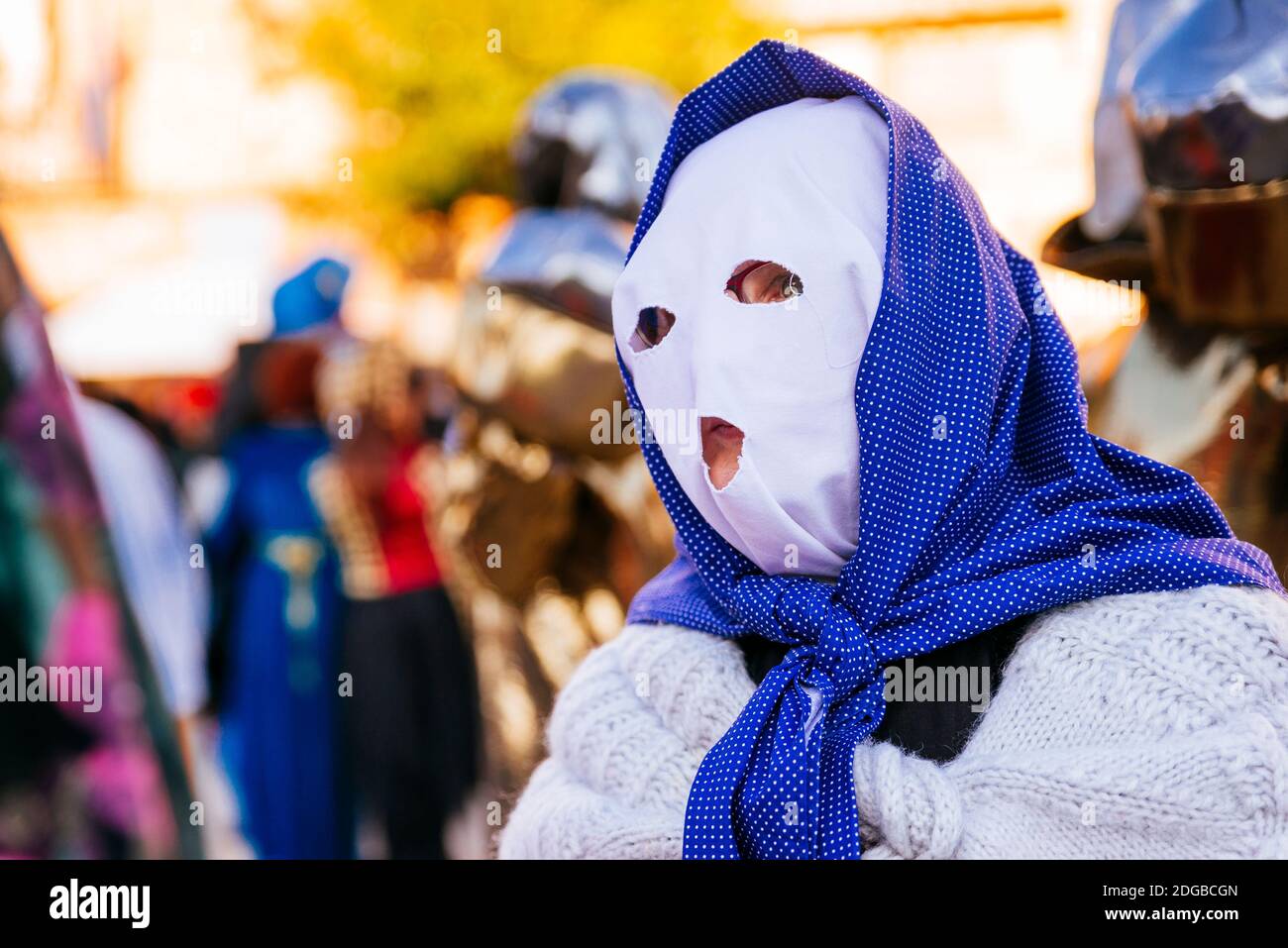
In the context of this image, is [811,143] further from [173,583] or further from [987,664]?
[173,583]

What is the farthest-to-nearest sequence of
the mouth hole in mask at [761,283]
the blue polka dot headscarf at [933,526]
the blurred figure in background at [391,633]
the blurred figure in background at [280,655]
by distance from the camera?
1. the blurred figure in background at [280,655]
2. the blurred figure in background at [391,633]
3. the mouth hole in mask at [761,283]
4. the blue polka dot headscarf at [933,526]

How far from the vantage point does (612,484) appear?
4.20 m

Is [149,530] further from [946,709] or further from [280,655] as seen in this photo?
[946,709]

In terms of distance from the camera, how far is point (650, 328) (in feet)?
6.54

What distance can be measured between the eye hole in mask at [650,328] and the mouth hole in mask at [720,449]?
0.16m

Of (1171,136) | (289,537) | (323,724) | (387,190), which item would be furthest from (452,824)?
(387,190)

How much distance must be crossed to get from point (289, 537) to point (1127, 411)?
2.89 metres

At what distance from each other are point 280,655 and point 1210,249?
3.22 m

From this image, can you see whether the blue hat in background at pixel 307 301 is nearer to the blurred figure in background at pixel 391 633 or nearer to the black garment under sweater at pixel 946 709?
the blurred figure in background at pixel 391 633

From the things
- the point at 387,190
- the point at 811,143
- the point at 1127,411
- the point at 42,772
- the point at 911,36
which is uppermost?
the point at 911,36

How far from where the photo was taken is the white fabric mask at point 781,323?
1.76m

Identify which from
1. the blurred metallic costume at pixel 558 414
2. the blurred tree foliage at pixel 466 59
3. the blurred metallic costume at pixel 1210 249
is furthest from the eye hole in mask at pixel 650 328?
the blurred tree foliage at pixel 466 59

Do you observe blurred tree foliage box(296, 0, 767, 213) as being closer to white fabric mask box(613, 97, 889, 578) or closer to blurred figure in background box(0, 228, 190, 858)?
blurred figure in background box(0, 228, 190, 858)

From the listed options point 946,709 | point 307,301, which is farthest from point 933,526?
point 307,301
